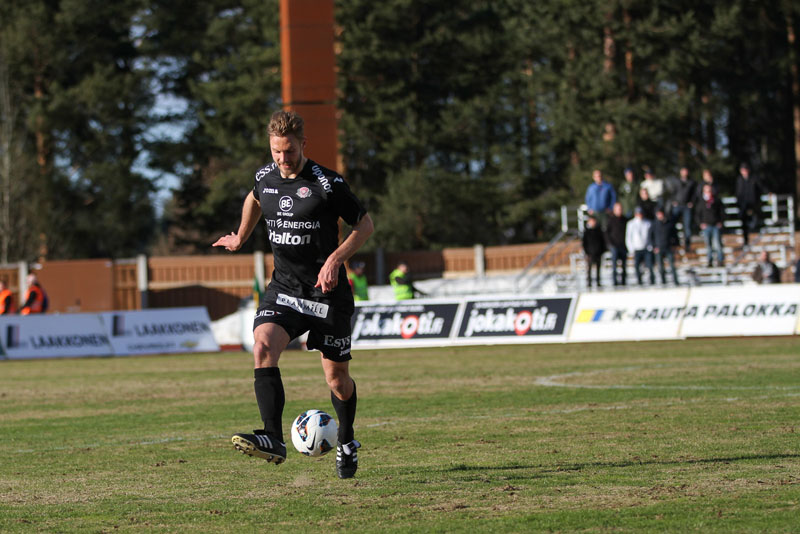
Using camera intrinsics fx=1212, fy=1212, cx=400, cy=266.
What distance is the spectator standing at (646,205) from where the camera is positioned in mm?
28266

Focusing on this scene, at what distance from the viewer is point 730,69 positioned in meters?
50.7

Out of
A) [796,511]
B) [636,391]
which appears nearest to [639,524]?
[796,511]

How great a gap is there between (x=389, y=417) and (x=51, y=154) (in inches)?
1891

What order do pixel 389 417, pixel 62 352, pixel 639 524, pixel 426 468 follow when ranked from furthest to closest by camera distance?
pixel 62 352, pixel 389 417, pixel 426 468, pixel 639 524

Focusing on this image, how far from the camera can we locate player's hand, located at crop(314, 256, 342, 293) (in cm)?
754

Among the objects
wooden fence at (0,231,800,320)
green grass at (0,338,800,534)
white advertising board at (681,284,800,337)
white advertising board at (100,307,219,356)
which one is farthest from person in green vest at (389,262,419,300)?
wooden fence at (0,231,800,320)

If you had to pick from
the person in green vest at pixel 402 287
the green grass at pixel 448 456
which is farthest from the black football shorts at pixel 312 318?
the person in green vest at pixel 402 287

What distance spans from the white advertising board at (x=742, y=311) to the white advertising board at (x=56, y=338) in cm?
1308

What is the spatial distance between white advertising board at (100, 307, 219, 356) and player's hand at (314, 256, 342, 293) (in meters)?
20.2

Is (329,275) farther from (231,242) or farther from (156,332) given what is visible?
(156,332)

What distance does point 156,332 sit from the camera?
27500 mm

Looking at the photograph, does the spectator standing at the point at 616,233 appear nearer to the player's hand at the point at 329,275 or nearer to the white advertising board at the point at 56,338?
the white advertising board at the point at 56,338

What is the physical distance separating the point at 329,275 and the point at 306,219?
48cm

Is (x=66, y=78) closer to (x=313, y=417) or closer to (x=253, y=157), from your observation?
(x=253, y=157)
